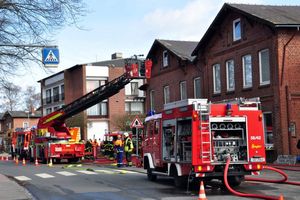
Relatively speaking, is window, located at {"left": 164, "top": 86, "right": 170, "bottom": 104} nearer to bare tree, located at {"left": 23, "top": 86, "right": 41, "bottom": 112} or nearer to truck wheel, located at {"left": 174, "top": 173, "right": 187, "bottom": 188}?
truck wheel, located at {"left": 174, "top": 173, "right": 187, "bottom": 188}

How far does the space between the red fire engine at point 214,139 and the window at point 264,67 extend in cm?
1117

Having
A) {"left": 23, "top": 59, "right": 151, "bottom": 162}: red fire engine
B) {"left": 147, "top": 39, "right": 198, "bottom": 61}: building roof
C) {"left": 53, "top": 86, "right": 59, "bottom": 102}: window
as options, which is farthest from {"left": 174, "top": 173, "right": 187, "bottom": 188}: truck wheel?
{"left": 53, "top": 86, "right": 59, "bottom": 102}: window

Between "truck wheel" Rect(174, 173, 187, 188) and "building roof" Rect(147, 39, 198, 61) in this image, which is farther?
"building roof" Rect(147, 39, 198, 61)

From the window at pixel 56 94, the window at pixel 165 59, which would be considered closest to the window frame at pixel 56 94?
the window at pixel 56 94

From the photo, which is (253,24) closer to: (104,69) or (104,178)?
(104,178)

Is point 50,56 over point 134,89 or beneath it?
beneath

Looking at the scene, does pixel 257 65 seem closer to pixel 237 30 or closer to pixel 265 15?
pixel 265 15

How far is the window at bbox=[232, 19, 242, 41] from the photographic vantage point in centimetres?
2811

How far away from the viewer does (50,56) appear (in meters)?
16.2

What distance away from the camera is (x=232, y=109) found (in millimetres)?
14398

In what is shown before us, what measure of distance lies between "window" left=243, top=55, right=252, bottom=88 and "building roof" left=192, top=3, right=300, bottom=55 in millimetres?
2394

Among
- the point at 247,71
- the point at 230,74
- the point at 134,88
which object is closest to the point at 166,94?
the point at 230,74

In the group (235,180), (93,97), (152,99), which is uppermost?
(152,99)

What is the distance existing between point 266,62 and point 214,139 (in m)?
12.6
